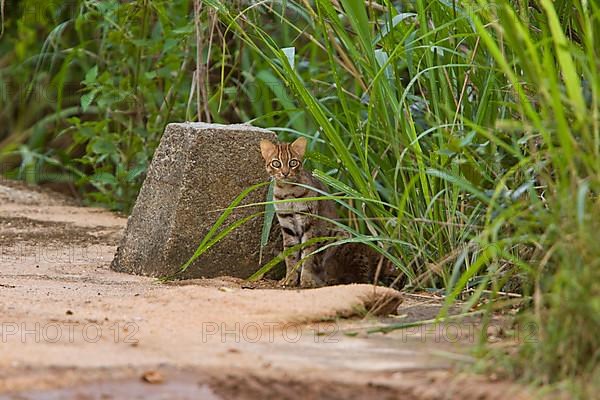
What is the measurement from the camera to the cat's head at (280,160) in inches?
173

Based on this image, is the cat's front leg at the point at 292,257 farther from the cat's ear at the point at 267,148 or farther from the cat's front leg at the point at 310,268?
the cat's ear at the point at 267,148

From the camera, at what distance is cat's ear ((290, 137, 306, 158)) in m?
4.55

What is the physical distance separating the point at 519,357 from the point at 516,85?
810 mm

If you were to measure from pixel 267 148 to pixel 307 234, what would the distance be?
0.37 metres

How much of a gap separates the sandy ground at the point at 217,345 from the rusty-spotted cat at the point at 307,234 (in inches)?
16.0

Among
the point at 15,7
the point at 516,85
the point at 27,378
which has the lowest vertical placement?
the point at 27,378

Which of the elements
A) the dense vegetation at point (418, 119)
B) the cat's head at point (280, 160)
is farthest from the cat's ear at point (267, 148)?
the dense vegetation at point (418, 119)

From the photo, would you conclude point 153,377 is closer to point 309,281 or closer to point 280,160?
point 309,281

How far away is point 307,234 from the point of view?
4.39 meters

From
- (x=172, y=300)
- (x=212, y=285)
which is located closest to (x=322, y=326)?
(x=172, y=300)

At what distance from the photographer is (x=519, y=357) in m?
2.44

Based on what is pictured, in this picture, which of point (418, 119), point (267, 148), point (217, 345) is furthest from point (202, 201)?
point (217, 345)

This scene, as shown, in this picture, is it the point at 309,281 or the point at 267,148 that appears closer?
the point at 309,281

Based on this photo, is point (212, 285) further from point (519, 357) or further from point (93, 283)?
point (519, 357)
